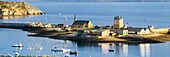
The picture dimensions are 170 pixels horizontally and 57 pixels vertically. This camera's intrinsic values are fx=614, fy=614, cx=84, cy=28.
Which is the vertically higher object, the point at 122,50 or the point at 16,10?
the point at 122,50

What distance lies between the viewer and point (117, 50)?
41.9m

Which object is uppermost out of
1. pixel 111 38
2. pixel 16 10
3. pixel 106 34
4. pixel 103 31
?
pixel 103 31

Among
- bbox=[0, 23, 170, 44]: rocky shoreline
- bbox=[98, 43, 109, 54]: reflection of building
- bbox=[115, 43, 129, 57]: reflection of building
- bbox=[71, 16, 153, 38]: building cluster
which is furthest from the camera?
bbox=[71, 16, 153, 38]: building cluster

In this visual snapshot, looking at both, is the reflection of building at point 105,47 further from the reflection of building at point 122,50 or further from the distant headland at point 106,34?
the distant headland at point 106,34

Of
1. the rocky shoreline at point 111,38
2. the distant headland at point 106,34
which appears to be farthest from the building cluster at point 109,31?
the rocky shoreline at point 111,38

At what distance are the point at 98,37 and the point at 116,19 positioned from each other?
6.80 meters

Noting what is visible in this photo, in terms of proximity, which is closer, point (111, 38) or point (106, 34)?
point (111, 38)

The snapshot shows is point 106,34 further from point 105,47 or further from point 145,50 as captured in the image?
point 145,50

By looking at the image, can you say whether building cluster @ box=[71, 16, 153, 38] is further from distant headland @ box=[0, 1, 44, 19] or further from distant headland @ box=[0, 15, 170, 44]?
distant headland @ box=[0, 1, 44, 19]

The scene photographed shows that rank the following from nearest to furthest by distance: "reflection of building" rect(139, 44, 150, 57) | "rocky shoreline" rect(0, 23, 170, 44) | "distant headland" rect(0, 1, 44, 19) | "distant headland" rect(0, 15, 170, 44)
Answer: "reflection of building" rect(139, 44, 150, 57), "rocky shoreline" rect(0, 23, 170, 44), "distant headland" rect(0, 15, 170, 44), "distant headland" rect(0, 1, 44, 19)

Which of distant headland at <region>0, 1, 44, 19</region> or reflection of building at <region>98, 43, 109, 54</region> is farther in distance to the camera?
distant headland at <region>0, 1, 44, 19</region>

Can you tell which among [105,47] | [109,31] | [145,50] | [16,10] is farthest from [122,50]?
[16,10]

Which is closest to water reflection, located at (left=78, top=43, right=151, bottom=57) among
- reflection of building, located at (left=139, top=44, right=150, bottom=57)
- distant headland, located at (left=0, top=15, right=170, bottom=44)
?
reflection of building, located at (left=139, top=44, right=150, bottom=57)

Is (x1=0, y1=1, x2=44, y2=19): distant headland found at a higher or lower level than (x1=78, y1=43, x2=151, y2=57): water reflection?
lower
